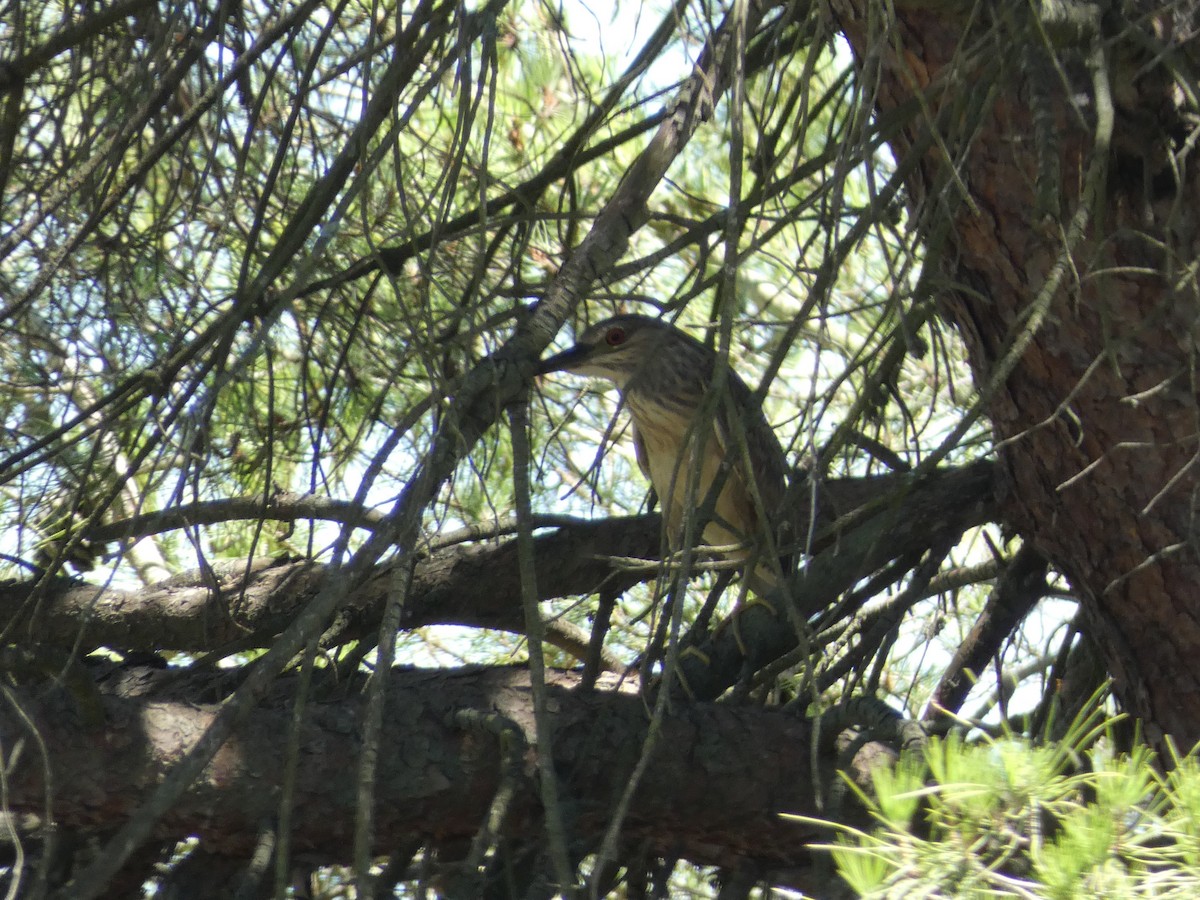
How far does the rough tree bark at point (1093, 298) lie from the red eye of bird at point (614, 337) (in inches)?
62.4

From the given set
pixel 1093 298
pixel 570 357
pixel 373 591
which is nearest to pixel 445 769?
pixel 373 591

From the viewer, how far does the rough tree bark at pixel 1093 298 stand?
1.93 m

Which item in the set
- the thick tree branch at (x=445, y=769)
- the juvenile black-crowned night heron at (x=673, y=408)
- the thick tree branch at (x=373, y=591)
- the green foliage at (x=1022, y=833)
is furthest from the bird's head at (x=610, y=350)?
the green foliage at (x=1022, y=833)

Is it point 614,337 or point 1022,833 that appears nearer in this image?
point 1022,833

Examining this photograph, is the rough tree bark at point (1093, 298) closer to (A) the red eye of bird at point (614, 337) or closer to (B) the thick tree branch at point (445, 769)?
(B) the thick tree branch at point (445, 769)

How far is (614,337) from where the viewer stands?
3.90m

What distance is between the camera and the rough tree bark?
1.93 metres

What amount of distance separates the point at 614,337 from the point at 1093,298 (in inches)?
75.7

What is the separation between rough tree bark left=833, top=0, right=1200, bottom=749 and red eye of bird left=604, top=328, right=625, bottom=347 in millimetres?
1584

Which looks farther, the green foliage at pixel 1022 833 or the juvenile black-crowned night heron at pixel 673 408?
the juvenile black-crowned night heron at pixel 673 408

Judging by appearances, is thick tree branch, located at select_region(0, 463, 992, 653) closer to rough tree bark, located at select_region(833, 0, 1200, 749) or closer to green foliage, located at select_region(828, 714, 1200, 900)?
rough tree bark, located at select_region(833, 0, 1200, 749)

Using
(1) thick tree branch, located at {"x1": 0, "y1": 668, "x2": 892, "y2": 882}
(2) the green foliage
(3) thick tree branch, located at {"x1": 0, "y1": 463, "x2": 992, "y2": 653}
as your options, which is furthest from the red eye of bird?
(2) the green foliage

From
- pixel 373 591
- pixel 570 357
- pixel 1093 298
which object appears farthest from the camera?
pixel 570 357

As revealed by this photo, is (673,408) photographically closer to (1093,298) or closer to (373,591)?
(373,591)
